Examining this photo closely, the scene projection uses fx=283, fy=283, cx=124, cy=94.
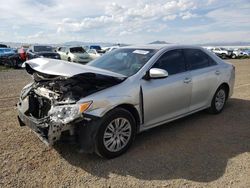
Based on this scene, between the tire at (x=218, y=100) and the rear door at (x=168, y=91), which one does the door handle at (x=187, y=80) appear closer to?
the rear door at (x=168, y=91)

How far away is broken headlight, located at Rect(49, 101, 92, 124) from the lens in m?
3.61

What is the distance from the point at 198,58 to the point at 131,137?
2.45 metres

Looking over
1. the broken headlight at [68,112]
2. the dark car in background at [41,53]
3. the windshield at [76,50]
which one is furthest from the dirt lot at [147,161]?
the windshield at [76,50]

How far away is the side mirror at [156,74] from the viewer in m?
4.34

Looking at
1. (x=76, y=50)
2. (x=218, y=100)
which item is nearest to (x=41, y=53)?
(x=76, y=50)

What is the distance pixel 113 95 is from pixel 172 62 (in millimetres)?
1617

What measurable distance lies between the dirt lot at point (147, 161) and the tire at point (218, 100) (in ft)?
2.48

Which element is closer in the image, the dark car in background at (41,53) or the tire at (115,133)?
the tire at (115,133)

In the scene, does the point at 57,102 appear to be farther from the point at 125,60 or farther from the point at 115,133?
the point at 125,60

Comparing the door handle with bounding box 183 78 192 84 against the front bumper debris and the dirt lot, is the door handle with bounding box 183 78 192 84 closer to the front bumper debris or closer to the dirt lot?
the dirt lot

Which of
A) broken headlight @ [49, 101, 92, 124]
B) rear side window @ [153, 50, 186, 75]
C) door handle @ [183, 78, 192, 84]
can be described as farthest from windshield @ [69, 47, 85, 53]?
broken headlight @ [49, 101, 92, 124]

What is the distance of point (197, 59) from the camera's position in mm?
5676

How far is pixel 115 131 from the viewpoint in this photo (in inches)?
158

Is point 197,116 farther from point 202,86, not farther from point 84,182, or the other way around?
point 84,182
